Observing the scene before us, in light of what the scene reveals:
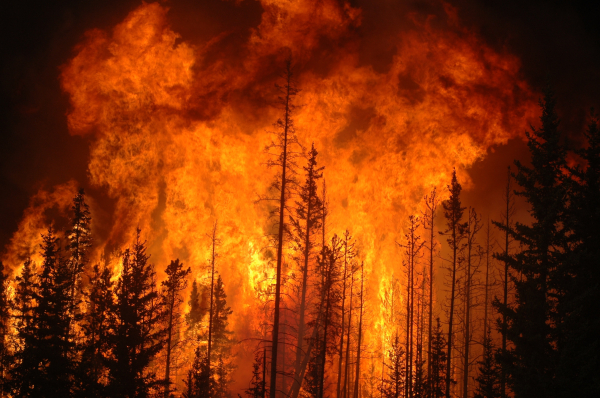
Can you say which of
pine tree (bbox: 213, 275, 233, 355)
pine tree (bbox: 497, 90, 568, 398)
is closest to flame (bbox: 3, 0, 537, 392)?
pine tree (bbox: 213, 275, 233, 355)

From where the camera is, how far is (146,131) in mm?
47719

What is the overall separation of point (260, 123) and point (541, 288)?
38.3 m

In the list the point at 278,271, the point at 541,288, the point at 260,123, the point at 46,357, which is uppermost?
the point at 260,123

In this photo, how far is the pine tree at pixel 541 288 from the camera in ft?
45.8

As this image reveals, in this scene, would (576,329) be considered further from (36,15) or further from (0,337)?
(36,15)

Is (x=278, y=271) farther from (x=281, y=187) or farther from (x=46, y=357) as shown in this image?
(x=46, y=357)

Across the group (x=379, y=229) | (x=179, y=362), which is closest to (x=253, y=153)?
(x=379, y=229)

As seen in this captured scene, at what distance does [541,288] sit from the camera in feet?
49.3

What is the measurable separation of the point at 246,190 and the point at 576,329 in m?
36.8

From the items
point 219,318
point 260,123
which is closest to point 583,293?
point 219,318

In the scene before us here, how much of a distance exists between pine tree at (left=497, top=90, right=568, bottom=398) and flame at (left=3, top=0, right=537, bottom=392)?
2732cm

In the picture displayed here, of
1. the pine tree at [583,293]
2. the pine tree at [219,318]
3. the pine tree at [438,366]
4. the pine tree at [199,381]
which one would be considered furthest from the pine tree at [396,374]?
the pine tree at [219,318]

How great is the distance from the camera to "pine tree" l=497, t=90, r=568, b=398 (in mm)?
13953

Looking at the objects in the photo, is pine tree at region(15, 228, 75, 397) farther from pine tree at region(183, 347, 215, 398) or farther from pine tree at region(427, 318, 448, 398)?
pine tree at region(427, 318, 448, 398)
